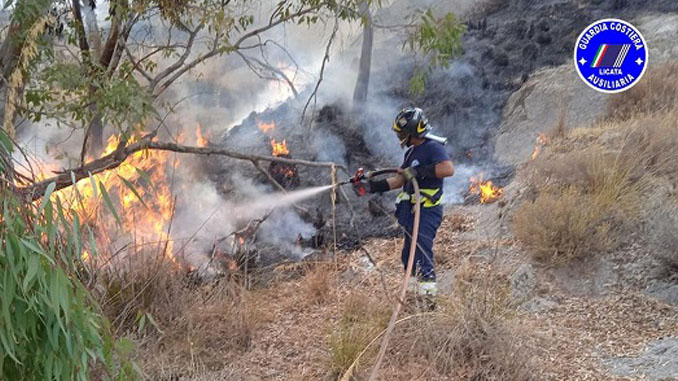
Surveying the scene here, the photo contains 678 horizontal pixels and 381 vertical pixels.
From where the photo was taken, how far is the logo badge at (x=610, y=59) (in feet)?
31.5

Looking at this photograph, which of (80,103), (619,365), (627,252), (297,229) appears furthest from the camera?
(297,229)

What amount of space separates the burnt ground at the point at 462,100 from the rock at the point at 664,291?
186 inches

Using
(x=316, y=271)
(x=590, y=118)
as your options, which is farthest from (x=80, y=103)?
(x=590, y=118)

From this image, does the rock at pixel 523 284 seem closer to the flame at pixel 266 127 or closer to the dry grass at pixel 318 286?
the dry grass at pixel 318 286

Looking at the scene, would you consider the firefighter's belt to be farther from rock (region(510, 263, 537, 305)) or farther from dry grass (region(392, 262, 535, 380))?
rock (region(510, 263, 537, 305))

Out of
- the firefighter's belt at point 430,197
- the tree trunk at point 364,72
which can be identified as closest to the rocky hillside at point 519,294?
the firefighter's belt at point 430,197

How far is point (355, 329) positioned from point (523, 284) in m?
2.20

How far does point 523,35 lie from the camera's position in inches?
581

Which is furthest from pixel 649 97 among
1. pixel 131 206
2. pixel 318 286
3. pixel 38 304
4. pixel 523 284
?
pixel 38 304

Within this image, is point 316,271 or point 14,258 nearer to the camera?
point 14,258

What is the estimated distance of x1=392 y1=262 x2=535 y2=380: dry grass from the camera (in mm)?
4254

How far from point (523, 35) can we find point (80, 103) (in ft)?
38.7

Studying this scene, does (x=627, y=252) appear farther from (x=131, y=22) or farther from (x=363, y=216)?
(x=131, y=22)

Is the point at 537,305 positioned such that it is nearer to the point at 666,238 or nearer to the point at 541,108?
the point at 666,238
